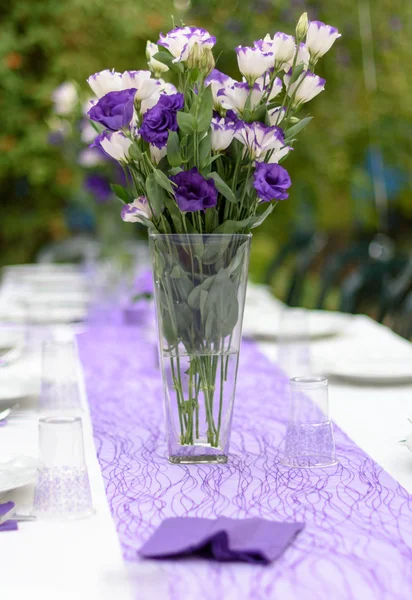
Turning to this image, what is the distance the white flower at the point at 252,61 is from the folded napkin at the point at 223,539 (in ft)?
1.73

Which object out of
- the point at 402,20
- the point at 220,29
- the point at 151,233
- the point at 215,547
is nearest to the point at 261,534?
the point at 215,547

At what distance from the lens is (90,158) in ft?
10.1

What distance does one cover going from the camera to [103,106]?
3.40 ft

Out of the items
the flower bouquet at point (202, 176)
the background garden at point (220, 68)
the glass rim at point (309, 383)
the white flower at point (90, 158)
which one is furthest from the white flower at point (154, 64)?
the background garden at point (220, 68)

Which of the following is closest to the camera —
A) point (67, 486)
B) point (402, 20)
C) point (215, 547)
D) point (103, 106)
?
point (215, 547)

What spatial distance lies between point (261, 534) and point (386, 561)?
0.39 feet

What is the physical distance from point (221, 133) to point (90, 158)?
2098 millimetres

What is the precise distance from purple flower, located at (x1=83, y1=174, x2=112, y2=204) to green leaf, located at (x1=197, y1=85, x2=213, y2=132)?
2106 mm

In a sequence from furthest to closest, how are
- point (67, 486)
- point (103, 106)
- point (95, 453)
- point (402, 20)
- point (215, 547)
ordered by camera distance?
point (402, 20), point (95, 453), point (103, 106), point (67, 486), point (215, 547)

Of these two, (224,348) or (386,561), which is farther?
(224,348)

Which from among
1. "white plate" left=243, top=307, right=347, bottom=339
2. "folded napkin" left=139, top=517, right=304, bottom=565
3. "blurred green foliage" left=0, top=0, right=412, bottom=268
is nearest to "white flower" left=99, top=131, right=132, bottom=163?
"folded napkin" left=139, top=517, right=304, bottom=565

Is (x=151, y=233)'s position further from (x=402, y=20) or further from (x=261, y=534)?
(x=402, y=20)

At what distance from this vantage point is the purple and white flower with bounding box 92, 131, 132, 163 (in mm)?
1051

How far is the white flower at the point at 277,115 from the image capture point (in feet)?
3.54
